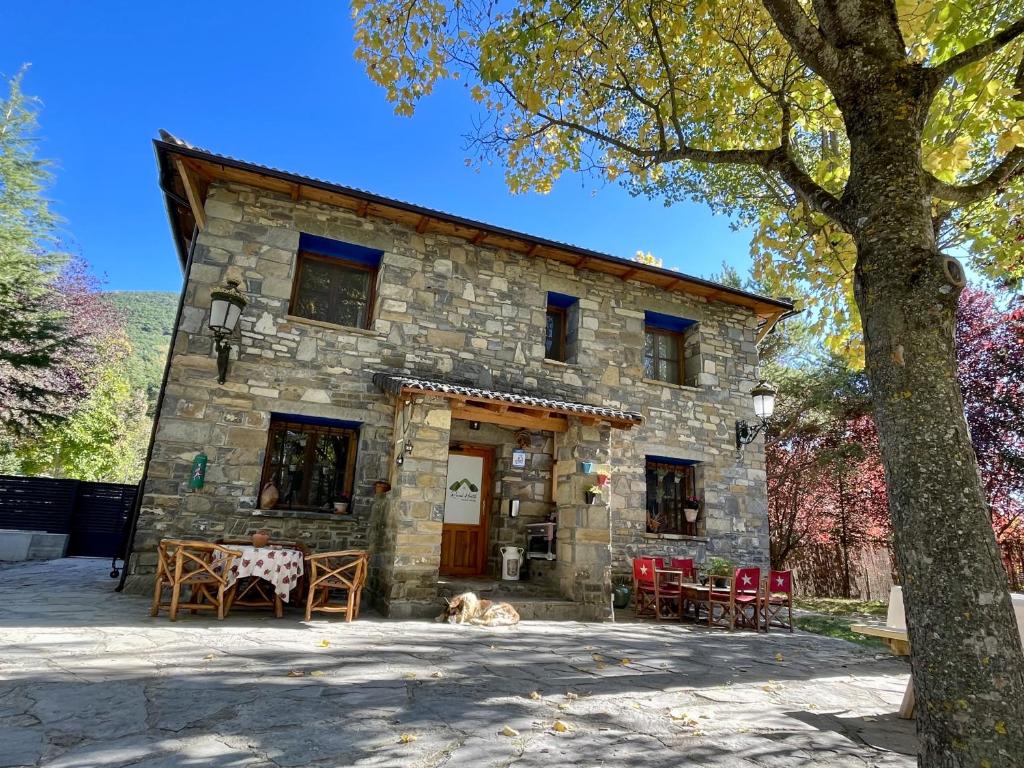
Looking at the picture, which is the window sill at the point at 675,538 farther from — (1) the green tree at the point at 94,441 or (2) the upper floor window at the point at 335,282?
(1) the green tree at the point at 94,441

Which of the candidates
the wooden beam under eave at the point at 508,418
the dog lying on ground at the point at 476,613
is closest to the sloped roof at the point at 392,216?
the wooden beam under eave at the point at 508,418

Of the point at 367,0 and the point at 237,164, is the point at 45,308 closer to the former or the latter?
the point at 237,164

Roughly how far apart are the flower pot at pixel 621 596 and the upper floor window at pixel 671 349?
11.5 ft

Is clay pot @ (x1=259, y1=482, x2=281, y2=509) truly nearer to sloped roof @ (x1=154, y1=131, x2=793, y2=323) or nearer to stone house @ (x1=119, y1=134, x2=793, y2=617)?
stone house @ (x1=119, y1=134, x2=793, y2=617)

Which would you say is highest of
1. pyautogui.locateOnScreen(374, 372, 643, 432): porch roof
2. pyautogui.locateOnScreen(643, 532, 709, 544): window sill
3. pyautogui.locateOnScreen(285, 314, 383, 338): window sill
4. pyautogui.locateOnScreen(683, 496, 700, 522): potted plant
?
pyautogui.locateOnScreen(285, 314, 383, 338): window sill

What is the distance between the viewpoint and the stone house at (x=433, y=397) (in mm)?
6652

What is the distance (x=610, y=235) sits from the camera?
35.5 feet

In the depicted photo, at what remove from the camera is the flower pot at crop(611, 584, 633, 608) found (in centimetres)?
812

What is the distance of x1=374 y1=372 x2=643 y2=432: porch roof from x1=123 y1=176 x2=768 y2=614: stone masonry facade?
7.6 inches

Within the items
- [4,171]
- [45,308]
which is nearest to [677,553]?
[45,308]

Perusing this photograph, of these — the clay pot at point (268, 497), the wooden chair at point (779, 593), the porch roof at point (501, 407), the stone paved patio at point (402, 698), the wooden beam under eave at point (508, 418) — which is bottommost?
the stone paved patio at point (402, 698)

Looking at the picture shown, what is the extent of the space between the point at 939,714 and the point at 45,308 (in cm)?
1578

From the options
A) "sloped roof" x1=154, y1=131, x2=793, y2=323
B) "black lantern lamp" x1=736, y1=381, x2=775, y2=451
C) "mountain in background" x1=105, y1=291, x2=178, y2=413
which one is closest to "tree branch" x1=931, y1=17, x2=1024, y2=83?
"sloped roof" x1=154, y1=131, x2=793, y2=323

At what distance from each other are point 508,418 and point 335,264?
11.1 ft
